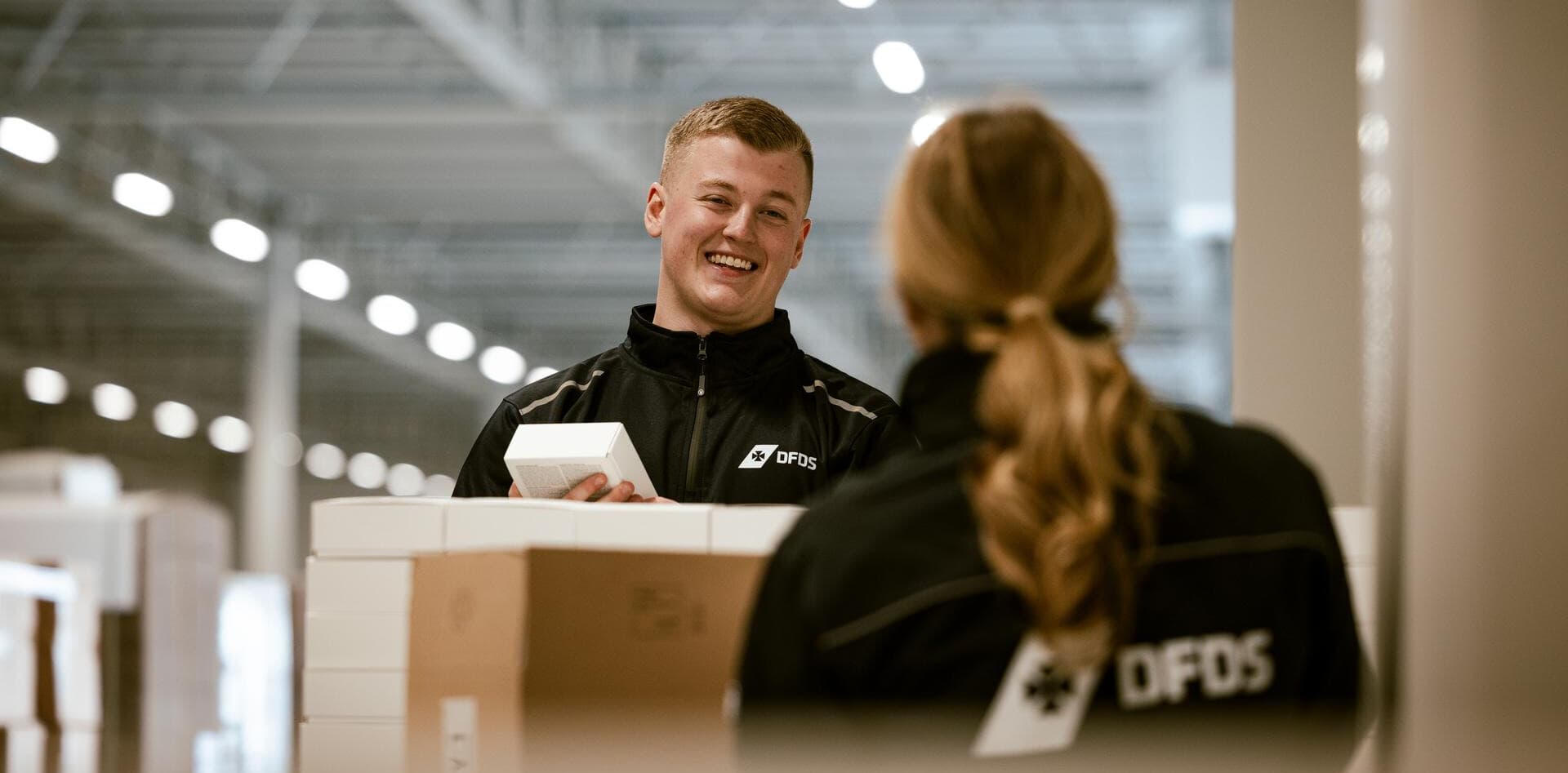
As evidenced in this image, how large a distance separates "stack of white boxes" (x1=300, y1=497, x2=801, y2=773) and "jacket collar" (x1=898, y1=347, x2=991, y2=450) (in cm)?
65

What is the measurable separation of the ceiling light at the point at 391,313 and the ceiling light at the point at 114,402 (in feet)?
30.3

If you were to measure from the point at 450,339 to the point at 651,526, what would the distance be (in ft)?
48.4

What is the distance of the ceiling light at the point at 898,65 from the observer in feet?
27.9

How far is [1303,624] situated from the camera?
1.35m

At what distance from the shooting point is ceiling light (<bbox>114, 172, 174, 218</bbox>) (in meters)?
10.7

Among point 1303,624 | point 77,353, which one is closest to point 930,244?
point 1303,624

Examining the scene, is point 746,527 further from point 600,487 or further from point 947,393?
point 947,393

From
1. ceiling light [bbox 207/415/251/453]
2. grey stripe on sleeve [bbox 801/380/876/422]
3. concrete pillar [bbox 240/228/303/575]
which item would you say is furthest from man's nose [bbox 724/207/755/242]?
ceiling light [bbox 207/415/251/453]

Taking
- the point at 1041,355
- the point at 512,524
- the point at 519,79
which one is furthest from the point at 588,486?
the point at 519,79

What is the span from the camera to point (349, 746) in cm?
197

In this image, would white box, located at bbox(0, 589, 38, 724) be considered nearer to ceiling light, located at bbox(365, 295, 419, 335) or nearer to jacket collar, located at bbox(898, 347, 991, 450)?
jacket collar, located at bbox(898, 347, 991, 450)

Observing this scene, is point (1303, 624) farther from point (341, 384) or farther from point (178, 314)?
point (341, 384)

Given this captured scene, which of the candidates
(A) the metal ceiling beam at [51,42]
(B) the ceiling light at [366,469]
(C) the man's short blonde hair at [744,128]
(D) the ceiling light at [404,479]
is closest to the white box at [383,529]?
(C) the man's short blonde hair at [744,128]

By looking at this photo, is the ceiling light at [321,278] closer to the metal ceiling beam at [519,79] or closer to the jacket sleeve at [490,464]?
the metal ceiling beam at [519,79]
